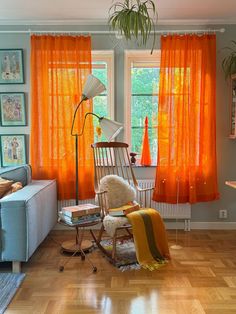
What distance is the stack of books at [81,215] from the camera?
2.90m

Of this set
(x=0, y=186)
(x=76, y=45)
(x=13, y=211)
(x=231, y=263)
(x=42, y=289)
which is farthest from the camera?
(x=76, y=45)

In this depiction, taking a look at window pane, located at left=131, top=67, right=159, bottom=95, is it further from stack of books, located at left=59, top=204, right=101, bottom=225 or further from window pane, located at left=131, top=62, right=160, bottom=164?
stack of books, located at left=59, top=204, right=101, bottom=225

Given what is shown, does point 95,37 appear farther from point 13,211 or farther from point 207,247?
point 207,247

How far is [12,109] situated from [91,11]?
148 centimetres

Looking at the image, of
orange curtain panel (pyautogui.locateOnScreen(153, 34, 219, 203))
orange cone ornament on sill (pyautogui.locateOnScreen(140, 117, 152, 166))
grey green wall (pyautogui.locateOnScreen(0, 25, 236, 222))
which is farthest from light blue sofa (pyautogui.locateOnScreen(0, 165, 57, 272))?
orange curtain panel (pyautogui.locateOnScreen(153, 34, 219, 203))

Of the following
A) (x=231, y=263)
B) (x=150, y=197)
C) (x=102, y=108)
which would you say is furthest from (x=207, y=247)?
(x=102, y=108)

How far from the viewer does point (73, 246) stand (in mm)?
3320

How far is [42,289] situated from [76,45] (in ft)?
8.69

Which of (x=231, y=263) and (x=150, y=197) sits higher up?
(x=150, y=197)

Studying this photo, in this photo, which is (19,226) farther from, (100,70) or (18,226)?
(100,70)

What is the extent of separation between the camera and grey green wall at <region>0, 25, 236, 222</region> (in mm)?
3889

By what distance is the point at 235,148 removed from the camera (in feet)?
13.0

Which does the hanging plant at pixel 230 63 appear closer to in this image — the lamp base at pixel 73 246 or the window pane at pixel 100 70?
the window pane at pixel 100 70

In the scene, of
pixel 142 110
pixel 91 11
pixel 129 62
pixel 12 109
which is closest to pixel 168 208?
pixel 142 110
